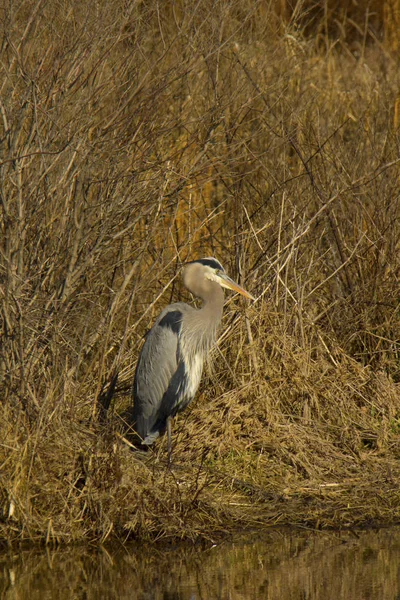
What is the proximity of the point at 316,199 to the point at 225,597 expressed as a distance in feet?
11.6

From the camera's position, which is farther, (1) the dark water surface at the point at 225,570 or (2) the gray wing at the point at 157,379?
(2) the gray wing at the point at 157,379

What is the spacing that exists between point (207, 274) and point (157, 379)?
69 centimetres

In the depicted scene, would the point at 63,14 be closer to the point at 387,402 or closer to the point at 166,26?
the point at 166,26

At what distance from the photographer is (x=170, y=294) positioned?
7.18 metres

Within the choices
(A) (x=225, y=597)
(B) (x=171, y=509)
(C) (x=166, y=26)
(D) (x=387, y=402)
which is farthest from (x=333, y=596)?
(C) (x=166, y=26)

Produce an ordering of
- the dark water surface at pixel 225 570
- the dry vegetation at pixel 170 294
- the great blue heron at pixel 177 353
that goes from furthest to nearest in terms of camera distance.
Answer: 1. the great blue heron at pixel 177 353
2. the dry vegetation at pixel 170 294
3. the dark water surface at pixel 225 570

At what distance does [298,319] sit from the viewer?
6.28 metres

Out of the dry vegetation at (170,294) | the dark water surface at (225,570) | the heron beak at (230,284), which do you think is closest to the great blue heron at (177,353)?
the heron beak at (230,284)

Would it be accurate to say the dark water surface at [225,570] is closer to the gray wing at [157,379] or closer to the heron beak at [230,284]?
the gray wing at [157,379]

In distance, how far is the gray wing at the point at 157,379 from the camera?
5.90 metres

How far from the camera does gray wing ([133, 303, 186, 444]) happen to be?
19.4 ft

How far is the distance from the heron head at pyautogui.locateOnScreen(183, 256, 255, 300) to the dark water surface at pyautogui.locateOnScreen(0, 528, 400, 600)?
1617mm

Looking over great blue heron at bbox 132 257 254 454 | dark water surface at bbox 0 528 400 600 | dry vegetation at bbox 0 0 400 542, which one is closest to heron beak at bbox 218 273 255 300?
great blue heron at bbox 132 257 254 454

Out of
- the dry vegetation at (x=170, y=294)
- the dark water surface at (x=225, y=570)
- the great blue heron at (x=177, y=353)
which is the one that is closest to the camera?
the dark water surface at (x=225, y=570)
